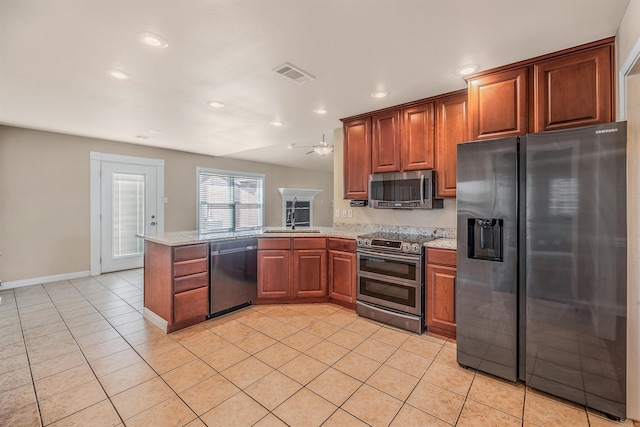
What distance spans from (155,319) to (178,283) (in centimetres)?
55

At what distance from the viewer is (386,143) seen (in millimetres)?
3420

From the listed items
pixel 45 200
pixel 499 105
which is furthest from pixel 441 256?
pixel 45 200

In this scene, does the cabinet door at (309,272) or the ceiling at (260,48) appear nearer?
the ceiling at (260,48)

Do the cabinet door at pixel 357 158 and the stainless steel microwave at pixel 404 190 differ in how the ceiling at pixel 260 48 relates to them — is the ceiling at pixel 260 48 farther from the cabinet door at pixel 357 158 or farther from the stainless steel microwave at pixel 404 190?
the stainless steel microwave at pixel 404 190

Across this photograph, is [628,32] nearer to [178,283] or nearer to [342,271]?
[342,271]

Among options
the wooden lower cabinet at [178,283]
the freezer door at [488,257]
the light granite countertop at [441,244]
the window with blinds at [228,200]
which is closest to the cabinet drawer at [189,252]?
the wooden lower cabinet at [178,283]

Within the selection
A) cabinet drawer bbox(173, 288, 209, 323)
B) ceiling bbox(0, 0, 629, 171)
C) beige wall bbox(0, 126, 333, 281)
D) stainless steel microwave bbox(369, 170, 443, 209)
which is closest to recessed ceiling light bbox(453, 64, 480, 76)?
ceiling bbox(0, 0, 629, 171)

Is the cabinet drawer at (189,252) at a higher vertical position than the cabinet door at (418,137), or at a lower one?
lower

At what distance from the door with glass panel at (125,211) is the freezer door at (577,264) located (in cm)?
580

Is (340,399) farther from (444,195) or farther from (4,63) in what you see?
(4,63)

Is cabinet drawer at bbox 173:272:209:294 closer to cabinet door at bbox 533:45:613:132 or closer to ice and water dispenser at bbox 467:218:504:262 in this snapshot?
ice and water dispenser at bbox 467:218:504:262

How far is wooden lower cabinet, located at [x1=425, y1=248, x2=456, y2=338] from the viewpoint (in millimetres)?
→ 2652

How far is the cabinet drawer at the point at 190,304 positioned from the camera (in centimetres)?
288

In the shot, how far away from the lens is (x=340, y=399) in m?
1.88
